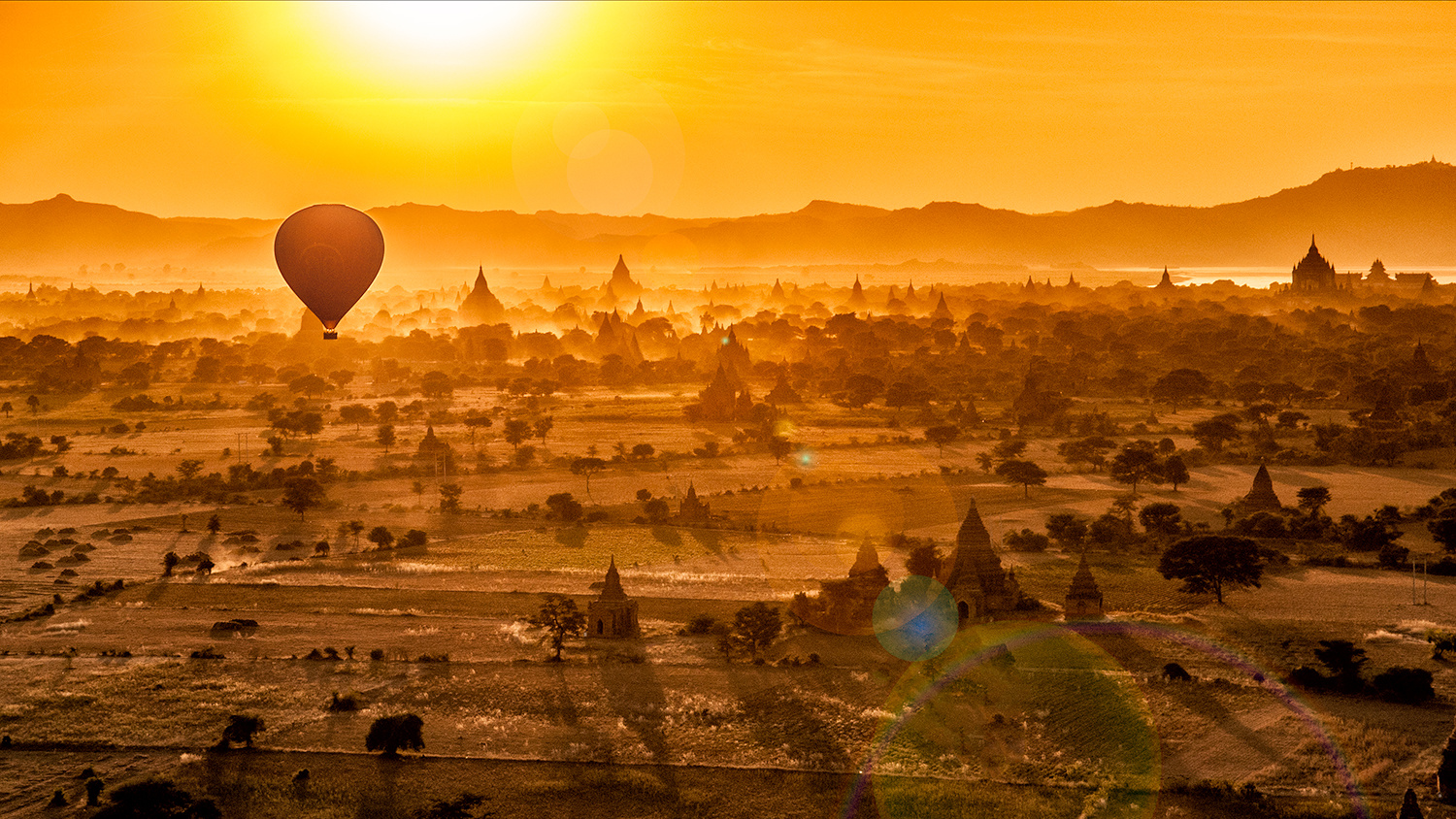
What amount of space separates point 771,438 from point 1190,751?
3180cm

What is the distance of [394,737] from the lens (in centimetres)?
2155

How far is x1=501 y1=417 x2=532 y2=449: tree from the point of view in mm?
51312

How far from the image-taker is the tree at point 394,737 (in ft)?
70.5

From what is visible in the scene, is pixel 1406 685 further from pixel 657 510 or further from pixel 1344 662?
pixel 657 510

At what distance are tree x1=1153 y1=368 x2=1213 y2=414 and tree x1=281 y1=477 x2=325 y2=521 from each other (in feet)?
124

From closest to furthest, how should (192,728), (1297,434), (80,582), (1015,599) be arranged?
1. (192,728)
2. (1015,599)
3. (80,582)
4. (1297,434)

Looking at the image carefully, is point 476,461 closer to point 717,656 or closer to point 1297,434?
point 717,656

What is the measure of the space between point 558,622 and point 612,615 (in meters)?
1.05

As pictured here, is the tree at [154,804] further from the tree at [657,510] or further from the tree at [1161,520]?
the tree at [1161,520]

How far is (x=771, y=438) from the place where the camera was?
52.1 m

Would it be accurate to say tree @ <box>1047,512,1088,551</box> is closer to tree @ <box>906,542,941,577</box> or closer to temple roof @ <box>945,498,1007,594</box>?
tree @ <box>906,542,941,577</box>

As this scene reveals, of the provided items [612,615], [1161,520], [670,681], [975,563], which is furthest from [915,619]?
[1161,520]

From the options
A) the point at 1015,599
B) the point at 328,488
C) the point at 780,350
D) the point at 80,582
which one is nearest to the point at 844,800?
the point at 1015,599

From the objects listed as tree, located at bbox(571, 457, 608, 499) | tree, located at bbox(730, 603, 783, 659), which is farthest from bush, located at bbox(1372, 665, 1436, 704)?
tree, located at bbox(571, 457, 608, 499)
